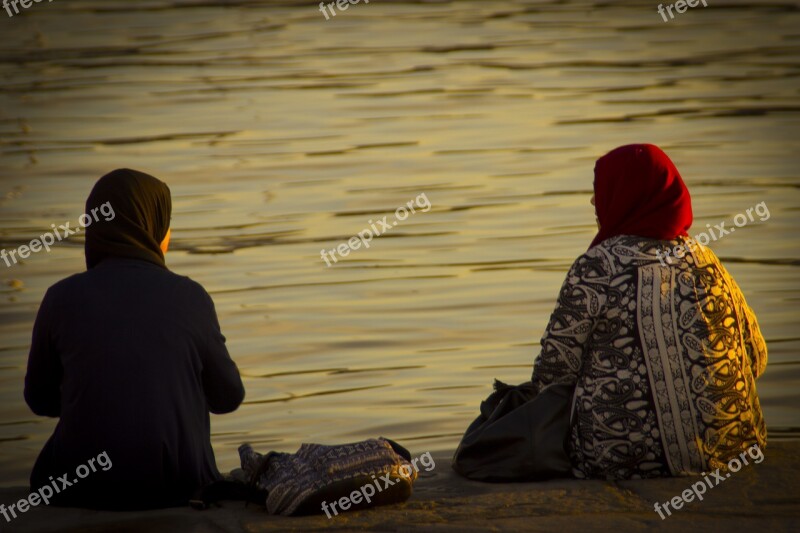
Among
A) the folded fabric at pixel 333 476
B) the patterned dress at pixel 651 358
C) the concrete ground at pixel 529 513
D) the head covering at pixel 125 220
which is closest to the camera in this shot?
the concrete ground at pixel 529 513

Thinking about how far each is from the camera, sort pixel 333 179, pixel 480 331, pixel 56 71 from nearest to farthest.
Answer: pixel 480 331
pixel 333 179
pixel 56 71

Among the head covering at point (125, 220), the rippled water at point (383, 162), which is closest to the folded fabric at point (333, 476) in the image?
the head covering at point (125, 220)

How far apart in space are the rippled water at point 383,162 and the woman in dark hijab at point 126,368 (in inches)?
80.3

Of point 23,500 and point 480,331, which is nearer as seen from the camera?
point 23,500

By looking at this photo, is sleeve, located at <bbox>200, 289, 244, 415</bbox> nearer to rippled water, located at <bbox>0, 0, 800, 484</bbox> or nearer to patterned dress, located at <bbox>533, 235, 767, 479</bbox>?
patterned dress, located at <bbox>533, 235, 767, 479</bbox>

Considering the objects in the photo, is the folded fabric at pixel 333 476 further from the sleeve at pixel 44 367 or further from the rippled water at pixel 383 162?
the rippled water at pixel 383 162

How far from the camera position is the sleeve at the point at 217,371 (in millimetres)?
3875

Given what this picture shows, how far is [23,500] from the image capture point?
4051 mm

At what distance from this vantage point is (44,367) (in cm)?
387

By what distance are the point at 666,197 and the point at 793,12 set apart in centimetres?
1740

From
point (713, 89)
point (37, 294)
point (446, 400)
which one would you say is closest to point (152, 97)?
point (713, 89)

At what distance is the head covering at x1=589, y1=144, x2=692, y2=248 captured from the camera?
4.09 meters

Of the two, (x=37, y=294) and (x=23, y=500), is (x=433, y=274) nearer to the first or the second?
(x=37, y=294)

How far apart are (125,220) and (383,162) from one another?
8.94 m
